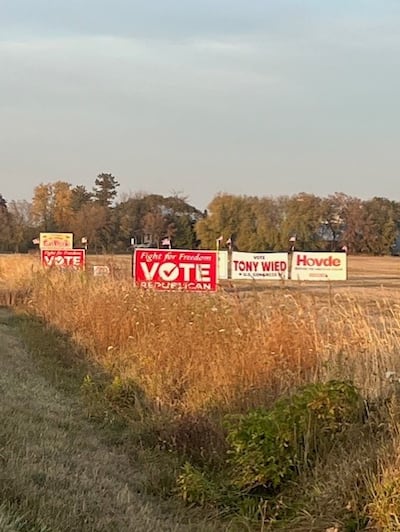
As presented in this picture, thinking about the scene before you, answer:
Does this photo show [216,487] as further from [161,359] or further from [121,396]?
[161,359]

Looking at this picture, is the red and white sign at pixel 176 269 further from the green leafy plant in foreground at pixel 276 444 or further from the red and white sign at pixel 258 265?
the red and white sign at pixel 258 265

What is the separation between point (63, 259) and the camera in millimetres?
30234

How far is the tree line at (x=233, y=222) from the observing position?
74812 millimetres

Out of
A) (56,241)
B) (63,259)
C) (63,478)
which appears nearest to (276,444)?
(63,478)

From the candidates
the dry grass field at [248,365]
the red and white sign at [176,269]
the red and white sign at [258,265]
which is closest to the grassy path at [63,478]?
the dry grass field at [248,365]

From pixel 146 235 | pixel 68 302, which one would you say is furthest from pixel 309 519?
pixel 146 235

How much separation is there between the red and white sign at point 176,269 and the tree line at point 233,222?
5183 cm

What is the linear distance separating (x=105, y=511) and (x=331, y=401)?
2.23m

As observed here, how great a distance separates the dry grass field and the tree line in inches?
2245

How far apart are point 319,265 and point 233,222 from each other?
40347 millimetres

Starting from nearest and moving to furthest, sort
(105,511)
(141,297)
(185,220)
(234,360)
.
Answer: (105,511) → (234,360) → (141,297) → (185,220)

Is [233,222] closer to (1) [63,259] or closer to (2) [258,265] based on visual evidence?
(2) [258,265]

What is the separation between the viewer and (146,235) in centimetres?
7106

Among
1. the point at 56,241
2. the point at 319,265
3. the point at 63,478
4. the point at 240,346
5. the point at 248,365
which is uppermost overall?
the point at 56,241
